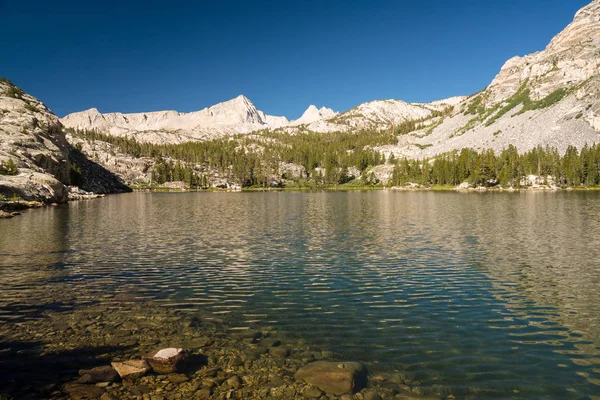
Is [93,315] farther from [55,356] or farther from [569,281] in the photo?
[569,281]

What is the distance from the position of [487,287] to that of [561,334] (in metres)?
7.46

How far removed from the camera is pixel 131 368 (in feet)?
43.4

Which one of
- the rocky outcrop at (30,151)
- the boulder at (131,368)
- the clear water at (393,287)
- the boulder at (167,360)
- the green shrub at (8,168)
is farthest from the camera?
the green shrub at (8,168)

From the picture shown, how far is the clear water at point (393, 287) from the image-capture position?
46.0ft

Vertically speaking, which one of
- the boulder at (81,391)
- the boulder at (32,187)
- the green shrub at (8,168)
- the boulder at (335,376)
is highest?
the green shrub at (8,168)

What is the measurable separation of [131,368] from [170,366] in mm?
1342

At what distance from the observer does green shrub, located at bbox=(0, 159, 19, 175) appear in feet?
316

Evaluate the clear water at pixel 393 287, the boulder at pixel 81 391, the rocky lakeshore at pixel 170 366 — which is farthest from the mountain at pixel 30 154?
the boulder at pixel 81 391

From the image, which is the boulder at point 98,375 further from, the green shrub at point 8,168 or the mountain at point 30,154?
the green shrub at point 8,168

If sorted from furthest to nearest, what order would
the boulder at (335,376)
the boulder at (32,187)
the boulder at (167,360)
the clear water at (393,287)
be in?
the boulder at (32,187), the clear water at (393,287), the boulder at (167,360), the boulder at (335,376)

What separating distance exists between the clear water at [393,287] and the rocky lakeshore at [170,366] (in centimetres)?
127

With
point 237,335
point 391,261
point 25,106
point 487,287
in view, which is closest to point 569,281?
point 487,287

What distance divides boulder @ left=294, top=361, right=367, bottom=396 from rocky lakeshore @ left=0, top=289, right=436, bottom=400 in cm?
4

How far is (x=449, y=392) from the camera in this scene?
1186cm
